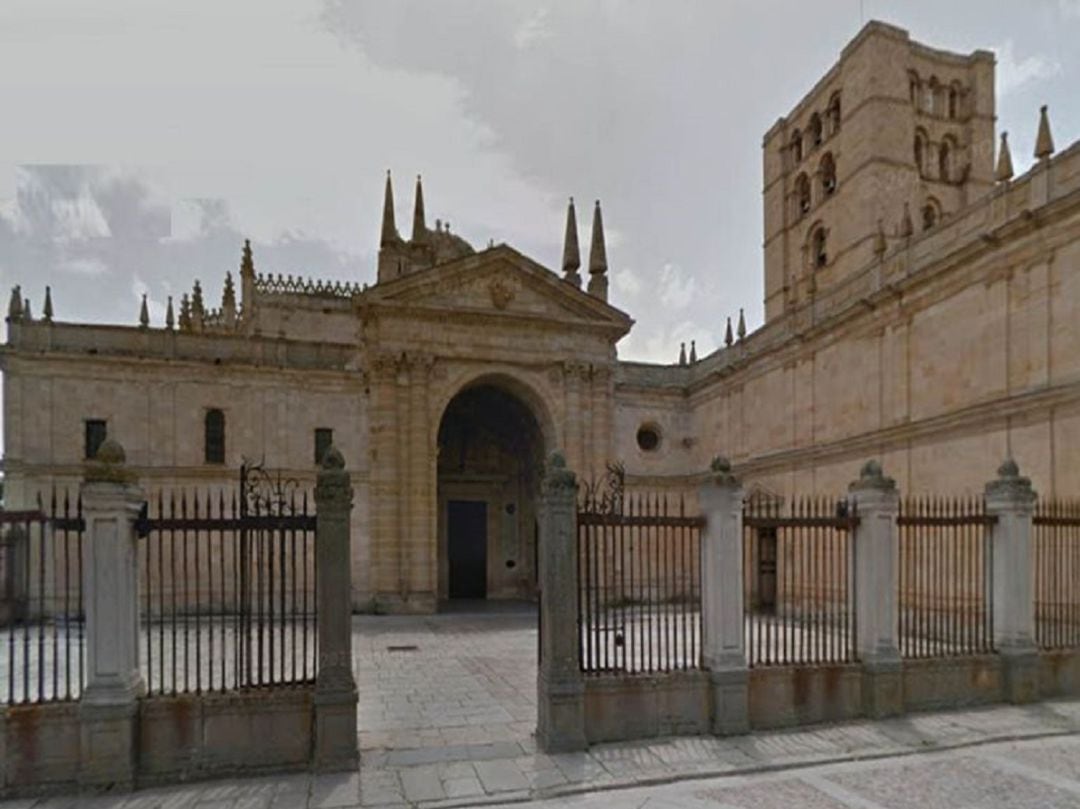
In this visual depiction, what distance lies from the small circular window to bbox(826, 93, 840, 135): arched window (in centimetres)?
1495

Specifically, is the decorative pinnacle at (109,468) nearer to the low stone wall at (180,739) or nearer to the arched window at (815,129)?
the low stone wall at (180,739)

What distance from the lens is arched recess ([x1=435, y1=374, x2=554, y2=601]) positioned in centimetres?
2595

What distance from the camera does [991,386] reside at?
1432 cm

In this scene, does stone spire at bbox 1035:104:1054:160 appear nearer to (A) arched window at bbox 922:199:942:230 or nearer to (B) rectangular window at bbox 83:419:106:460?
(A) arched window at bbox 922:199:942:230

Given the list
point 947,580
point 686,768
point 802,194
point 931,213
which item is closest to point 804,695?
point 686,768

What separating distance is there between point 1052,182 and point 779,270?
20.9 m

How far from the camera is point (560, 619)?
792 cm

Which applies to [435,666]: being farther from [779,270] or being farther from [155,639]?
[779,270]

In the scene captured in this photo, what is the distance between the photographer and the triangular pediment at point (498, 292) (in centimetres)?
2180

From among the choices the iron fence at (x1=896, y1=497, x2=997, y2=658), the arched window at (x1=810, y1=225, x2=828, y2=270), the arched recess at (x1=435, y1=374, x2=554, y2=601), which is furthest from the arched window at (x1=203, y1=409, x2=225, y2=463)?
the arched window at (x1=810, y1=225, x2=828, y2=270)

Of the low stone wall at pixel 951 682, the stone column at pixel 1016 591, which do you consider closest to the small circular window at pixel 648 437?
the stone column at pixel 1016 591

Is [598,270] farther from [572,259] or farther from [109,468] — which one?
[109,468]

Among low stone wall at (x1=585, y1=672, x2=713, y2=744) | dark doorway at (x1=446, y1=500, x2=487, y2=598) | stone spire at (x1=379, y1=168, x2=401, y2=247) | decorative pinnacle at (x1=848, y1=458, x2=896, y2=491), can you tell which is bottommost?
dark doorway at (x1=446, y1=500, x2=487, y2=598)

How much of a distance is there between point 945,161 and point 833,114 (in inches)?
202
